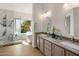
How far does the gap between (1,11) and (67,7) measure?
47.7 inches

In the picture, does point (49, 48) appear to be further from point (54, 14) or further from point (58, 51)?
point (54, 14)

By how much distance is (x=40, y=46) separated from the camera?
2.60 metres

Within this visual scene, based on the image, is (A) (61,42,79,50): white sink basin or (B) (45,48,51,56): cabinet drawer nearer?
(A) (61,42,79,50): white sink basin

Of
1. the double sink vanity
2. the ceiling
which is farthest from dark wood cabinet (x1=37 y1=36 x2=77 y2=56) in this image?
the ceiling

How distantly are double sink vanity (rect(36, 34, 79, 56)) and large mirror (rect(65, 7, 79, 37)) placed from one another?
0.66ft

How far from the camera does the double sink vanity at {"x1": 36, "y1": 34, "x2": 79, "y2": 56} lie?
219 cm

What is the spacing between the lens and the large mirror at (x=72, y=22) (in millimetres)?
Answer: 2379

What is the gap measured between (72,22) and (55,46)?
21.3 inches

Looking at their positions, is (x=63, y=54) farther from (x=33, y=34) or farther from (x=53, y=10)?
(x=53, y=10)

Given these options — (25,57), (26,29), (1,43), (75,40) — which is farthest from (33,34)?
(75,40)

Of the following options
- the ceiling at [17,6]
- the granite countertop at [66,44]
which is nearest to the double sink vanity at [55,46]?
the granite countertop at [66,44]

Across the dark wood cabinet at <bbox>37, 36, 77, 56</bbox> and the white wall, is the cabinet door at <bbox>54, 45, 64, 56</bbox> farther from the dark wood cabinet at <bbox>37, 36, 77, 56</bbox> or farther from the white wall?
the white wall

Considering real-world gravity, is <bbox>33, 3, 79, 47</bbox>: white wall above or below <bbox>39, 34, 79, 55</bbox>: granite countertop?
above

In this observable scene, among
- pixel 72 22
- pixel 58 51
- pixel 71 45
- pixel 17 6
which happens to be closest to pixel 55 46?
pixel 58 51
